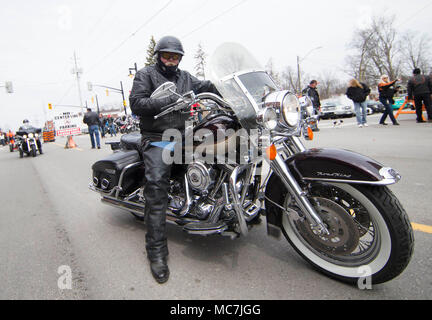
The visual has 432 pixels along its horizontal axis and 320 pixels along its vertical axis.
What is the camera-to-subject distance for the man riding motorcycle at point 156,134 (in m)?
2.34

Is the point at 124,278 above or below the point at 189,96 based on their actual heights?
below

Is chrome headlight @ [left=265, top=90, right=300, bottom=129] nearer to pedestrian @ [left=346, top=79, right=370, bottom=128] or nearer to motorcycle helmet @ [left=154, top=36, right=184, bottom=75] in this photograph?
motorcycle helmet @ [left=154, top=36, right=184, bottom=75]

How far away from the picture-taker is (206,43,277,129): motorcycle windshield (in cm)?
207

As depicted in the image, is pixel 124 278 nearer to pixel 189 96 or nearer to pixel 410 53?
pixel 189 96

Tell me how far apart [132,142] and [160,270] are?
157cm

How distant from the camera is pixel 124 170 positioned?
9.97 feet

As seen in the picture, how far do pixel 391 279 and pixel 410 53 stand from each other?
5912 centimetres

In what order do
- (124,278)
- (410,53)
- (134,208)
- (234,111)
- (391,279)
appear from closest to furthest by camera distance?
(391,279), (234,111), (124,278), (134,208), (410,53)

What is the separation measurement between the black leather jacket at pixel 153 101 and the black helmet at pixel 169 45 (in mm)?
220

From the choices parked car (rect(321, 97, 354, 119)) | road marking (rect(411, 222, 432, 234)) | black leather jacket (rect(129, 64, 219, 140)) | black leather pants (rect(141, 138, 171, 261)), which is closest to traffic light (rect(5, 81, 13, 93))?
parked car (rect(321, 97, 354, 119))

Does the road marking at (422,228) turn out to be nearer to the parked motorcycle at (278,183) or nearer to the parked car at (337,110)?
the parked motorcycle at (278,183)

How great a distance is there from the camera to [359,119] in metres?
10.3

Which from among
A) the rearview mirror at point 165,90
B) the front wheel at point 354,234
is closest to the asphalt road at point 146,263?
the front wheel at point 354,234
